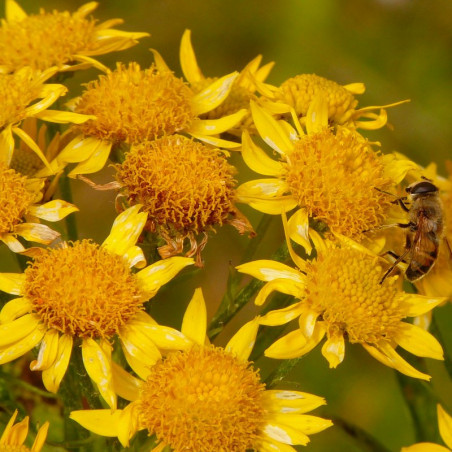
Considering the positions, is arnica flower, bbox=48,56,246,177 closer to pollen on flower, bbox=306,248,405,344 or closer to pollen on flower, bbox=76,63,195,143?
pollen on flower, bbox=76,63,195,143

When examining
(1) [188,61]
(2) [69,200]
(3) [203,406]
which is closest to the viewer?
(3) [203,406]

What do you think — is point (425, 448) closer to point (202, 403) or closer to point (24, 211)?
point (202, 403)

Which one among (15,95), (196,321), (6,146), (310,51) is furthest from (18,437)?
(310,51)

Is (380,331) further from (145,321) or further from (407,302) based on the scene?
(145,321)

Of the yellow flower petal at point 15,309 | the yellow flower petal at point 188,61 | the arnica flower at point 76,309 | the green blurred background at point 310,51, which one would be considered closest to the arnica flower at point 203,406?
the arnica flower at point 76,309

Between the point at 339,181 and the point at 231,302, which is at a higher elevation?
the point at 339,181
